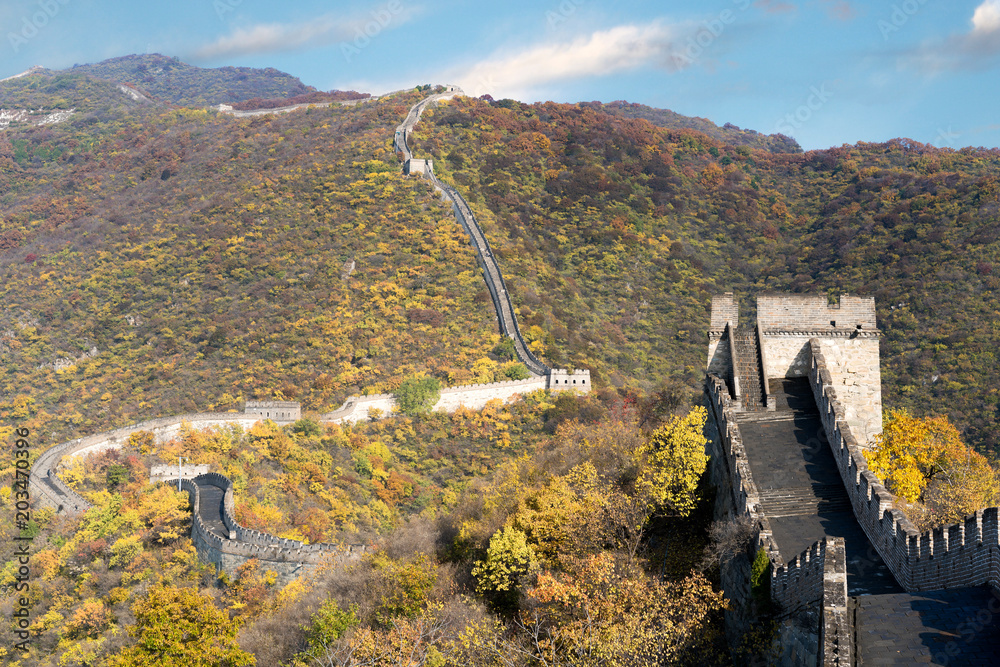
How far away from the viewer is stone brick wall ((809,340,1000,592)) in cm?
1340

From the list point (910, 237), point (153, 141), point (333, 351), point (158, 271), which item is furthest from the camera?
point (153, 141)

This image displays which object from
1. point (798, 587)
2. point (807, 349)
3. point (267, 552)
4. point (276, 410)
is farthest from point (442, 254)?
point (798, 587)

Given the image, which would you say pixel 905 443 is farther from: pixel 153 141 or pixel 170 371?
pixel 153 141

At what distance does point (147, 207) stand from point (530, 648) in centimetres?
10433

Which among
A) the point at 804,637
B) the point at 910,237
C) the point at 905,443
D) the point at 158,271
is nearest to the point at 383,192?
the point at 158,271

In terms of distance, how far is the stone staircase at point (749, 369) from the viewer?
77.5 feet

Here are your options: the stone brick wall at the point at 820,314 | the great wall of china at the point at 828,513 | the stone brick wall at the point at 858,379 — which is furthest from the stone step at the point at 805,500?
the stone brick wall at the point at 820,314

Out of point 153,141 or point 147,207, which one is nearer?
point 147,207

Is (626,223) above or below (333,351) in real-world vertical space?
above

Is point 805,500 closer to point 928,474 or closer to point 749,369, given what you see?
point 928,474

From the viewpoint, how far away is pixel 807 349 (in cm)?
2477

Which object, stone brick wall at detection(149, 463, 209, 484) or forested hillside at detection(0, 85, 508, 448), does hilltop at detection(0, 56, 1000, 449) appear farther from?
stone brick wall at detection(149, 463, 209, 484)

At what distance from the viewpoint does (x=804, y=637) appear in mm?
15180

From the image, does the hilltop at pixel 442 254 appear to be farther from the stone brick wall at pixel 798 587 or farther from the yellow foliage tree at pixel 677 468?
the stone brick wall at pixel 798 587
